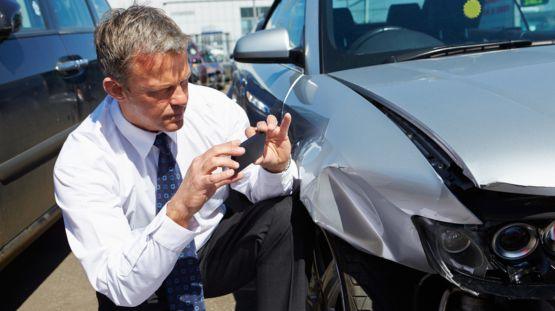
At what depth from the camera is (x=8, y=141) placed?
2031 mm

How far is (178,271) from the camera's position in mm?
1629

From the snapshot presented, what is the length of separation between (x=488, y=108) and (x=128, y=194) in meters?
1.00

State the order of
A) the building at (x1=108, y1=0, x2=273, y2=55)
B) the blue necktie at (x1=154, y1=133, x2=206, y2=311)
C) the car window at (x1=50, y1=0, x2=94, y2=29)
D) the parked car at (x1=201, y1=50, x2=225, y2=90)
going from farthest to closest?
the building at (x1=108, y1=0, x2=273, y2=55) → the parked car at (x1=201, y1=50, x2=225, y2=90) → the car window at (x1=50, y1=0, x2=94, y2=29) → the blue necktie at (x1=154, y1=133, x2=206, y2=311)

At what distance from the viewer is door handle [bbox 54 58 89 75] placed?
259 centimetres

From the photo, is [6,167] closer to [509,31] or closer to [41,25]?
[41,25]

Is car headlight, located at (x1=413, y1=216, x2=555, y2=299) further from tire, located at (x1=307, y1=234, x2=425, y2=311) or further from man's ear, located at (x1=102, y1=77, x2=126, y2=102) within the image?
man's ear, located at (x1=102, y1=77, x2=126, y2=102)

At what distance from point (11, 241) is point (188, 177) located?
1.13m

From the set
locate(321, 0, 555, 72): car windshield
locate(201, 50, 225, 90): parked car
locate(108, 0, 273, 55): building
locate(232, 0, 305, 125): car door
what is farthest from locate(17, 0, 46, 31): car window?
locate(108, 0, 273, 55): building

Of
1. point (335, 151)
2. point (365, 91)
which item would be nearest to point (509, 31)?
point (365, 91)

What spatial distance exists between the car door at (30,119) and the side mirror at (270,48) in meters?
0.91

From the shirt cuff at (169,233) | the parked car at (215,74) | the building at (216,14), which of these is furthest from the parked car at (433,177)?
the building at (216,14)

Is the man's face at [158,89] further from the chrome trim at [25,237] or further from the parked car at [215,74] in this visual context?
the parked car at [215,74]

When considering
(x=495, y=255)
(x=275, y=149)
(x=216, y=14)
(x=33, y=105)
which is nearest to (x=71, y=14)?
(x=33, y=105)

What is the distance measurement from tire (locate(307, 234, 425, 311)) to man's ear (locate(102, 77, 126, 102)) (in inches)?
27.2
